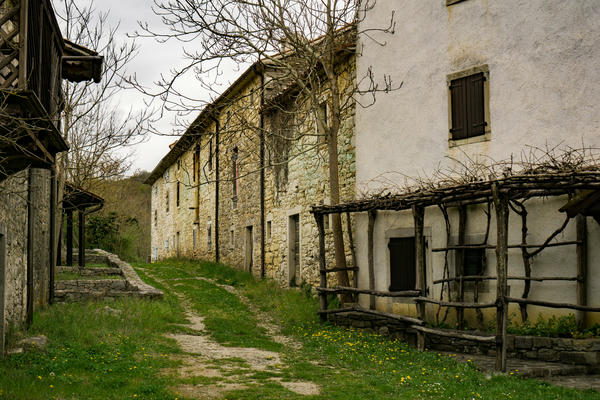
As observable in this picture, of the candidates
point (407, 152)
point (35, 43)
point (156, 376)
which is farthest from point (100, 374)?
point (407, 152)

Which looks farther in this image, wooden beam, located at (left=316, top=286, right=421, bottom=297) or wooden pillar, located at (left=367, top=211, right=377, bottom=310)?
wooden pillar, located at (left=367, top=211, right=377, bottom=310)

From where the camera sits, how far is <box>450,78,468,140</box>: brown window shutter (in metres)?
9.98

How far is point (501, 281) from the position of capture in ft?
24.8

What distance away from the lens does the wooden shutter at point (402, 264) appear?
35.5 ft

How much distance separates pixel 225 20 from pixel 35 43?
4089mm

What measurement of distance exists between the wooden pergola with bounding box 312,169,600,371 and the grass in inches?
20.9

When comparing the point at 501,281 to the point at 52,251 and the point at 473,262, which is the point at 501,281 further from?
the point at 52,251

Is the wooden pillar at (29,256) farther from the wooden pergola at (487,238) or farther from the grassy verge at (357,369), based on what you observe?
the wooden pergola at (487,238)

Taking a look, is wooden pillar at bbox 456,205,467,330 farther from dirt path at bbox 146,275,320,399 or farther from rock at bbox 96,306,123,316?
rock at bbox 96,306,123,316

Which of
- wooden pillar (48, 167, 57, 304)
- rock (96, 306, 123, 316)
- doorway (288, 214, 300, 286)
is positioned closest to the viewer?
rock (96, 306, 123, 316)

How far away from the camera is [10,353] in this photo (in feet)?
24.2

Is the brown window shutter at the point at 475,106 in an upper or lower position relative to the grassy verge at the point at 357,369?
upper

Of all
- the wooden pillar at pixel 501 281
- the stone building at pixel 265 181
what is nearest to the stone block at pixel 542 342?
the wooden pillar at pixel 501 281

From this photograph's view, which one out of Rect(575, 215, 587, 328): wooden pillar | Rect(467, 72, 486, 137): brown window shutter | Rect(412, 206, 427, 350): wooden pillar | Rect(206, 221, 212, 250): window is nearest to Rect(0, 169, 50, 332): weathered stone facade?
Rect(412, 206, 427, 350): wooden pillar
